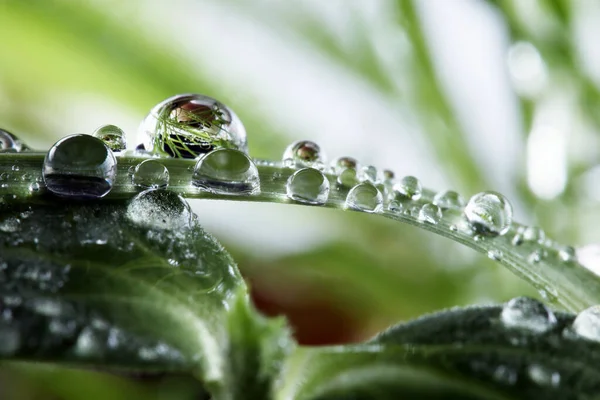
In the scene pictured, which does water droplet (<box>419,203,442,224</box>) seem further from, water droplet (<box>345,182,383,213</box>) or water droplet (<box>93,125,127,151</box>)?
water droplet (<box>93,125,127,151</box>)

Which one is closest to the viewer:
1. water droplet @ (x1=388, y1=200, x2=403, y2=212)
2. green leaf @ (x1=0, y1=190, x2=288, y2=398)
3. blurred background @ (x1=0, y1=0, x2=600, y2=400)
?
green leaf @ (x1=0, y1=190, x2=288, y2=398)

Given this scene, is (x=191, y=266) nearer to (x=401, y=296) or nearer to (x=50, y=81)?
(x=401, y=296)

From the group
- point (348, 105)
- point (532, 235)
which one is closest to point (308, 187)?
point (532, 235)

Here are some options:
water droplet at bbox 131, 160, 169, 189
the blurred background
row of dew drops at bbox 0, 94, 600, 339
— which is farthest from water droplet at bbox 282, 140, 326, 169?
the blurred background

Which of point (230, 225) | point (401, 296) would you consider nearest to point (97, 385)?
point (230, 225)

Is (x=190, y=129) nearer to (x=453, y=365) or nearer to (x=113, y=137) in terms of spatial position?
(x=113, y=137)
